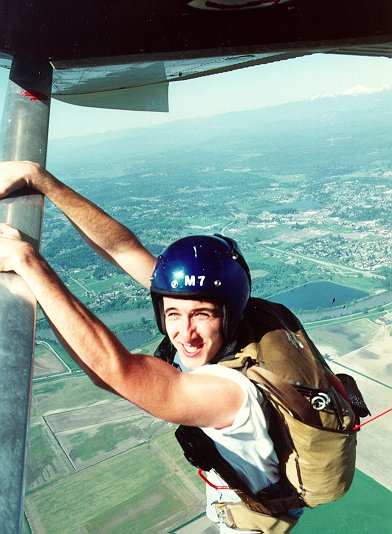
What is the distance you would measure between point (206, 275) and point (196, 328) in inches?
6.1

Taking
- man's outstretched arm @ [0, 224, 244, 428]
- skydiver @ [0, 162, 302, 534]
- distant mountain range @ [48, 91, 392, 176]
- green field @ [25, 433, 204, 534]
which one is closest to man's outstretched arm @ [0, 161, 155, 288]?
skydiver @ [0, 162, 302, 534]

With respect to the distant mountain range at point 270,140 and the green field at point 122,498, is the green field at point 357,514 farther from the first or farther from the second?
the distant mountain range at point 270,140

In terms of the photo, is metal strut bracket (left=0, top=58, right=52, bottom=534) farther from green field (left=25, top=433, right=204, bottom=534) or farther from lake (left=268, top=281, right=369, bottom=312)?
lake (left=268, top=281, right=369, bottom=312)

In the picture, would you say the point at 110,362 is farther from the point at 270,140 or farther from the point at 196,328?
the point at 270,140

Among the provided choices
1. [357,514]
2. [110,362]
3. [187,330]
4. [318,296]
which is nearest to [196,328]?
[187,330]

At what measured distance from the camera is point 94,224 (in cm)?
165

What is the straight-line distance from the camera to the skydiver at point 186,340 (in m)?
0.94

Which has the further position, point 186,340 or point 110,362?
point 186,340

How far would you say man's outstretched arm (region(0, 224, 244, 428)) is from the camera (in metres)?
0.93

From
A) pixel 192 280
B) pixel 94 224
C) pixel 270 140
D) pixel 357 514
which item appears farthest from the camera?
pixel 270 140

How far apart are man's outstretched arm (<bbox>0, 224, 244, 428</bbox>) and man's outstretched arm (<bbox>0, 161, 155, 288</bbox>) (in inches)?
9.9

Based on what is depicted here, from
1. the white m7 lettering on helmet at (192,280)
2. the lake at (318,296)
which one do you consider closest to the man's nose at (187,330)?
the white m7 lettering on helmet at (192,280)

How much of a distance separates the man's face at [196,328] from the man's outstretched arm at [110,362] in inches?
7.3

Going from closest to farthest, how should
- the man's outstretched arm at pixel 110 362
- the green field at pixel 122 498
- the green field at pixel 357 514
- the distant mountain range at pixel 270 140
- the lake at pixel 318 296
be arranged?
the man's outstretched arm at pixel 110 362
the green field at pixel 357 514
the green field at pixel 122 498
the lake at pixel 318 296
the distant mountain range at pixel 270 140
